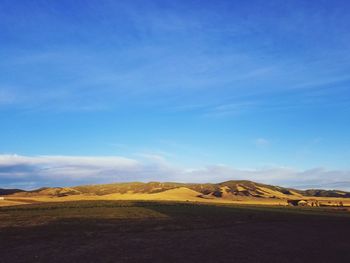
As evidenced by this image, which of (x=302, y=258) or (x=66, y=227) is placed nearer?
(x=302, y=258)

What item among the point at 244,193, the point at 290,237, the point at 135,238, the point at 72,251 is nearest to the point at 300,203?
the point at 244,193

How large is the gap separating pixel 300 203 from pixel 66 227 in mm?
74626

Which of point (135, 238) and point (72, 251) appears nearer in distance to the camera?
point (72, 251)

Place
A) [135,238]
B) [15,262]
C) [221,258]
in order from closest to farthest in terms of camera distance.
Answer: [15,262] → [221,258] → [135,238]

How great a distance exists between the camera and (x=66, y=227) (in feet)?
107

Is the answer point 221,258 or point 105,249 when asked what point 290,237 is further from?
point 105,249

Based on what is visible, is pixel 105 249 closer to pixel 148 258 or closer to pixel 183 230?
pixel 148 258

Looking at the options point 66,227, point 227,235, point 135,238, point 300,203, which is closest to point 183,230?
point 227,235

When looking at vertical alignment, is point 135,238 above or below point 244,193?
below

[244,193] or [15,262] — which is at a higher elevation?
[244,193]

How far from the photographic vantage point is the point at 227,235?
30.0 metres

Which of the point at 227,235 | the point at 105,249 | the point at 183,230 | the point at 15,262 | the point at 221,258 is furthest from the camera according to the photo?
the point at 183,230

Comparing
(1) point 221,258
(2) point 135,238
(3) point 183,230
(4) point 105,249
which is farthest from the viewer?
(3) point 183,230

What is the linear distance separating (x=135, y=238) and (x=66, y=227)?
8.04m
